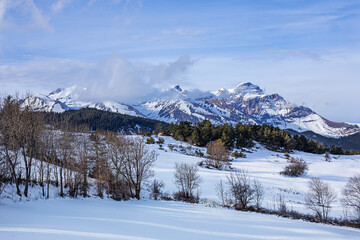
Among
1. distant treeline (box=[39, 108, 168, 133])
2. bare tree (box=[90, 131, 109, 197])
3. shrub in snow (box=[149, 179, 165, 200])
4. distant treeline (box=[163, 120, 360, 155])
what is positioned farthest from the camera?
distant treeline (box=[39, 108, 168, 133])

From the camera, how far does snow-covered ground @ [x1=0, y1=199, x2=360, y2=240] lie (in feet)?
40.0

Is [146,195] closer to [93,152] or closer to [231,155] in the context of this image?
[93,152]

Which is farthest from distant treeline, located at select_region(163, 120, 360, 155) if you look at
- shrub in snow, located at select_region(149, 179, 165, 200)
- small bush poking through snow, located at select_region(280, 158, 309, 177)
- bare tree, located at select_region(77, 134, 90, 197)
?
bare tree, located at select_region(77, 134, 90, 197)

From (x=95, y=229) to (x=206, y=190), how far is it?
24059 millimetres

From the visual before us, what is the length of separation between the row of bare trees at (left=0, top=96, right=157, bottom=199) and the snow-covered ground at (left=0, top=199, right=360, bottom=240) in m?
3.65

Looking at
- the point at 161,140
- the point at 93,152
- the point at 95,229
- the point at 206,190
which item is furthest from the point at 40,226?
the point at 161,140

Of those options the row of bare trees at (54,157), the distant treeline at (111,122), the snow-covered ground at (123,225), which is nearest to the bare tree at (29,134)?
the row of bare trees at (54,157)

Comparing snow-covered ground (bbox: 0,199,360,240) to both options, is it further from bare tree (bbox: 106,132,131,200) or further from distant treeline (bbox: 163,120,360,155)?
distant treeline (bbox: 163,120,360,155)

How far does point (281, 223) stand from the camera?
1925 centimetres

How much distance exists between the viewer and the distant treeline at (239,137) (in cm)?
7681

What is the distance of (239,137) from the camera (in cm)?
7956

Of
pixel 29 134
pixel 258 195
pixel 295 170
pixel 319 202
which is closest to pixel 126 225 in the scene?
pixel 29 134

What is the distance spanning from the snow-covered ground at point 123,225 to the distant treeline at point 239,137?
55.5 meters

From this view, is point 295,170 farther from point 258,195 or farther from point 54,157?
point 54,157
